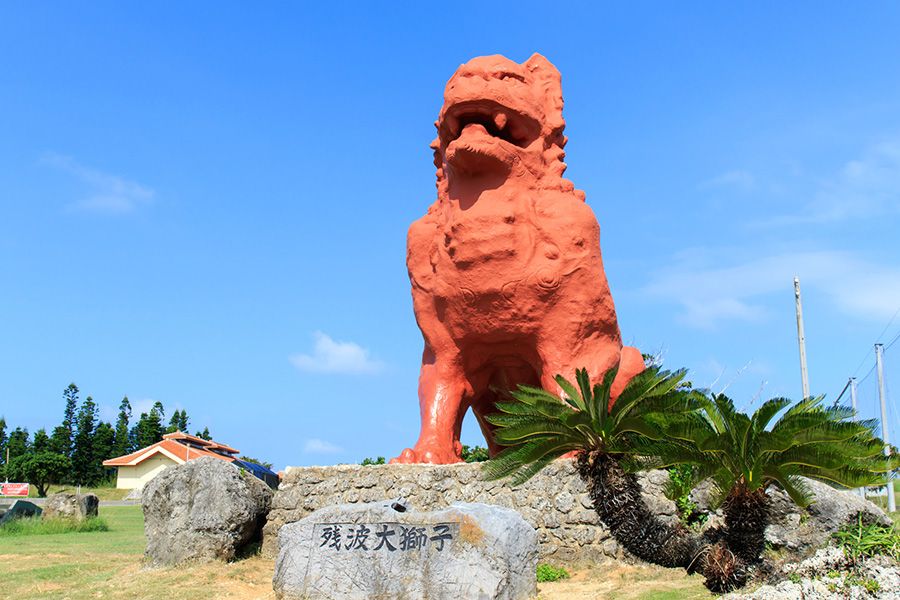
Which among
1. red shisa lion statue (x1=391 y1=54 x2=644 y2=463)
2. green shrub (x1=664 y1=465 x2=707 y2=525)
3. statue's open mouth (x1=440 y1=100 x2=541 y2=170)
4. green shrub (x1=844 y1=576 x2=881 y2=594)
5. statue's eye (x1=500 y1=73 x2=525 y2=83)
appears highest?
statue's eye (x1=500 y1=73 x2=525 y2=83)

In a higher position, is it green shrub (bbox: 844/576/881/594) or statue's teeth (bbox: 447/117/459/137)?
statue's teeth (bbox: 447/117/459/137)

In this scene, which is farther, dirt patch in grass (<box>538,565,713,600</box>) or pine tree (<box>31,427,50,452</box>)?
pine tree (<box>31,427,50,452</box>)

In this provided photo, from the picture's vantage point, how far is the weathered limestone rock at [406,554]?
6582 millimetres

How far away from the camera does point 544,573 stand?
755cm

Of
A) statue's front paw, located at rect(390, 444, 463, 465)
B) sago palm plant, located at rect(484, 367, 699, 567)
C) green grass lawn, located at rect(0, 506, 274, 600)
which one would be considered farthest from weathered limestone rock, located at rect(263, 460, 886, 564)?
green grass lawn, located at rect(0, 506, 274, 600)

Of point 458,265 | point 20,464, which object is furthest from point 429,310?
point 20,464

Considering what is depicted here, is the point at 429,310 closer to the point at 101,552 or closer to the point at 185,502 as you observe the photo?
the point at 185,502

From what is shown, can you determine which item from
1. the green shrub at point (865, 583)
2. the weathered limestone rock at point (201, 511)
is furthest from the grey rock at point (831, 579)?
the weathered limestone rock at point (201, 511)

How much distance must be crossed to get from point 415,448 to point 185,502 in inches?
107

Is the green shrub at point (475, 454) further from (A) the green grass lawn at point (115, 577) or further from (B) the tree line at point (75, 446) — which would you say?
(B) the tree line at point (75, 446)

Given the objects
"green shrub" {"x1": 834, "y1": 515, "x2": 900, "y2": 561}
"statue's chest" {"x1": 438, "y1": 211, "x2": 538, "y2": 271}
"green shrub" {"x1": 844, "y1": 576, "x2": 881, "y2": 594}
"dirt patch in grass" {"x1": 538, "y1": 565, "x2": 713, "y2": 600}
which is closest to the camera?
"green shrub" {"x1": 844, "y1": 576, "x2": 881, "y2": 594}

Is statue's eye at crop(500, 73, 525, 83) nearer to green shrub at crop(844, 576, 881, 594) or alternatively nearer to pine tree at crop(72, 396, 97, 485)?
green shrub at crop(844, 576, 881, 594)

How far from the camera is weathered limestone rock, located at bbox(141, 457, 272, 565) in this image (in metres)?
8.99

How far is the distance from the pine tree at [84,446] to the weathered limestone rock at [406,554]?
3624cm
